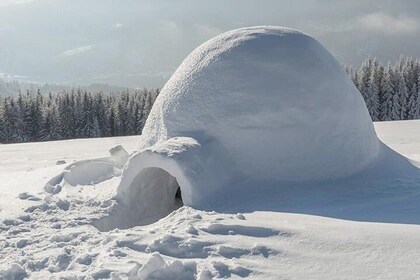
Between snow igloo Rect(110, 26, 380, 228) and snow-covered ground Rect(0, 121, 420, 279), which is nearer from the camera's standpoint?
snow-covered ground Rect(0, 121, 420, 279)

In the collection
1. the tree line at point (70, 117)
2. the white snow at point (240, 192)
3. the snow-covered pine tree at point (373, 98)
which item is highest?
the white snow at point (240, 192)

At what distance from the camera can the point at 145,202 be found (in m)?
8.66

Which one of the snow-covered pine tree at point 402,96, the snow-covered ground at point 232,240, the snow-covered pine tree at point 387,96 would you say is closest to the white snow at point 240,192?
the snow-covered ground at point 232,240

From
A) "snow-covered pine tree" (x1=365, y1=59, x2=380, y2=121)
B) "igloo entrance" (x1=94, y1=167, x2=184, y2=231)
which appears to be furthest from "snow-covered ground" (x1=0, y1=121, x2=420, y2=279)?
"snow-covered pine tree" (x1=365, y1=59, x2=380, y2=121)

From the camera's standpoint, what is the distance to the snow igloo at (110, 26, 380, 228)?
7.77 meters

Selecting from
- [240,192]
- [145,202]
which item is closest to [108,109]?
[145,202]

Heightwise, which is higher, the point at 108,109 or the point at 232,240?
the point at 232,240

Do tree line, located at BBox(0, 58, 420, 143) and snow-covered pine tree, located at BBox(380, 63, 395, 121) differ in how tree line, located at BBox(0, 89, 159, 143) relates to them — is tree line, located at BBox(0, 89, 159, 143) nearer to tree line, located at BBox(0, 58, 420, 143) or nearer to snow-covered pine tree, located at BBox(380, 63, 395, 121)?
tree line, located at BBox(0, 58, 420, 143)

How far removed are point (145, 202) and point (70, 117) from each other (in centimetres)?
4001

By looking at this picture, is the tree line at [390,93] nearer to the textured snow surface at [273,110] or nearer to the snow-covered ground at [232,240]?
the textured snow surface at [273,110]

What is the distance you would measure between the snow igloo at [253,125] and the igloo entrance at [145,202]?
24mm

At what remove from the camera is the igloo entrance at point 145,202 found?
8.00 metres

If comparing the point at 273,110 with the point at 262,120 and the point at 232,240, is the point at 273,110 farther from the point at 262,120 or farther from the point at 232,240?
the point at 232,240

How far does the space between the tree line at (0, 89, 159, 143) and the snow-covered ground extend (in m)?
37.0
